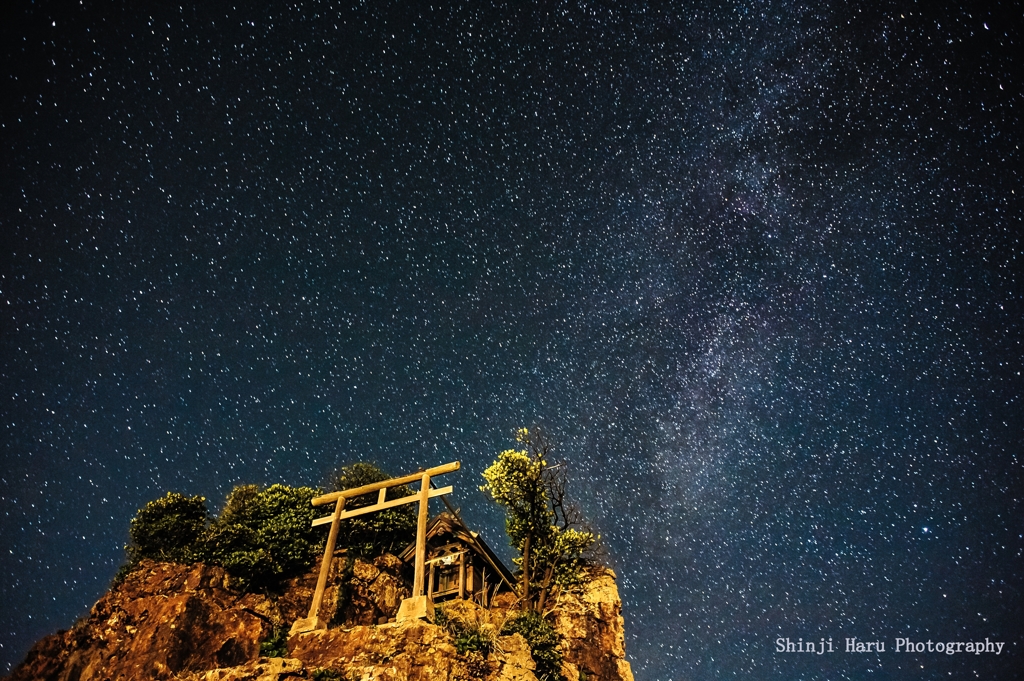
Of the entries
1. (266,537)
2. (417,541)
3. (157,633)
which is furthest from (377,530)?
(157,633)

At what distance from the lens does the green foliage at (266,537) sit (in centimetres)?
2422

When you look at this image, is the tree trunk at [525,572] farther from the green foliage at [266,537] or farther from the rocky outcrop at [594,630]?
the green foliage at [266,537]

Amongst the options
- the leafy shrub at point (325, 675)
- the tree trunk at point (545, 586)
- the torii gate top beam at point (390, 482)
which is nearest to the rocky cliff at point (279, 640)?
the leafy shrub at point (325, 675)

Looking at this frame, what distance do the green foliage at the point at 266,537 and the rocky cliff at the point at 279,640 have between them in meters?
0.78

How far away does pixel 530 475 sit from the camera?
27047mm

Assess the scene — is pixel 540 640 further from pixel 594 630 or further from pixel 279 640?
pixel 279 640

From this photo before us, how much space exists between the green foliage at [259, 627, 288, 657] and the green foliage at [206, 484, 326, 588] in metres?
3.61

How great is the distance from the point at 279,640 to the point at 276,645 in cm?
24

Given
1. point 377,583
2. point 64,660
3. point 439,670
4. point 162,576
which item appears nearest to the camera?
point 439,670

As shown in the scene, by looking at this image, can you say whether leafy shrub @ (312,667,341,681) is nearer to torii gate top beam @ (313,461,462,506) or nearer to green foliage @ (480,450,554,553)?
torii gate top beam @ (313,461,462,506)

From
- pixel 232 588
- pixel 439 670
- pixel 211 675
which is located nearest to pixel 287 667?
pixel 211 675

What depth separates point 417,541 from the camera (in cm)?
2155

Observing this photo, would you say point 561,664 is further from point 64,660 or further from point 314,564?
point 64,660

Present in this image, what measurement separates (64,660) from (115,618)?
2489 millimetres
